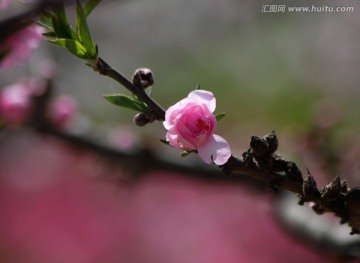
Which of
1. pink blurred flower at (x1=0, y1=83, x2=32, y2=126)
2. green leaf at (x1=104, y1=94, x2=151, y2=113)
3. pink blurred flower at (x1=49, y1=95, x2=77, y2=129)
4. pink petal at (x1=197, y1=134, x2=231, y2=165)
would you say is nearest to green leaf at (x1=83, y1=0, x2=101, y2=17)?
green leaf at (x1=104, y1=94, x2=151, y2=113)

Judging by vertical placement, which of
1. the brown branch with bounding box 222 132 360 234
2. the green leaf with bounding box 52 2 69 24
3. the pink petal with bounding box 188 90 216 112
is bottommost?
the brown branch with bounding box 222 132 360 234

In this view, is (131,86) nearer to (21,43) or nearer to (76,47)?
(76,47)

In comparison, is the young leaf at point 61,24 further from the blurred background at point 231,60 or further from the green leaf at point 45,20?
the blurred background at point 231,60

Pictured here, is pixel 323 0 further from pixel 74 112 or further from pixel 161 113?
pixel 161 113

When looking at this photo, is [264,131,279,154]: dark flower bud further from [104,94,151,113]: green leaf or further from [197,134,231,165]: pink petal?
[104,94,151,113]: green leaf

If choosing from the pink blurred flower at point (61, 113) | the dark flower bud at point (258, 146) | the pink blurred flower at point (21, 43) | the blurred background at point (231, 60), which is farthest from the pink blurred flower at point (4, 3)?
the blurred background at point (231, 60)

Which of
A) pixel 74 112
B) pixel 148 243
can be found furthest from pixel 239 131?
pixel 74 112
